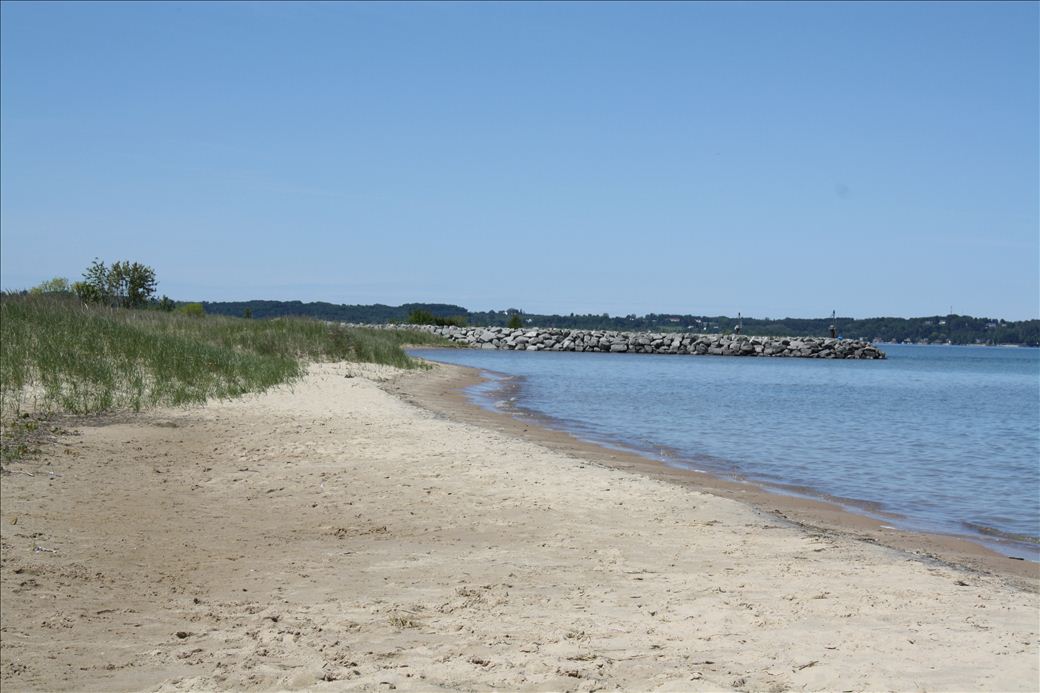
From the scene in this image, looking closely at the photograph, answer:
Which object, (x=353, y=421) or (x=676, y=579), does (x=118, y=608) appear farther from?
(x=353, y=421)

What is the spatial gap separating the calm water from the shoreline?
1.31 feet

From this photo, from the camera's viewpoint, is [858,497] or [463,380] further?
[463,380]

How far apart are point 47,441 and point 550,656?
8058 millimetres

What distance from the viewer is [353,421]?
48.0ft

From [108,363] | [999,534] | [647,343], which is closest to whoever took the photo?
[999,534]

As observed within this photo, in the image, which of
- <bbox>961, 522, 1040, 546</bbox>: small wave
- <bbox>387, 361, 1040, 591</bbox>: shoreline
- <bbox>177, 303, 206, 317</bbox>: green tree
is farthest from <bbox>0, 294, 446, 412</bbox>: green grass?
<bbox>961, 522, 1040, 546</bbox>: small wave

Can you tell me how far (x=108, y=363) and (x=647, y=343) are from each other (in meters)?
66.9

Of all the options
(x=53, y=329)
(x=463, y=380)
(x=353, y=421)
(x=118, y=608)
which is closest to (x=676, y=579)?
(x=118, y=608)

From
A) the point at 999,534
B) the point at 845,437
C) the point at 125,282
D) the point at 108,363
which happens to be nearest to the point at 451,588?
the point at 999,534

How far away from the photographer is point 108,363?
1686 cm

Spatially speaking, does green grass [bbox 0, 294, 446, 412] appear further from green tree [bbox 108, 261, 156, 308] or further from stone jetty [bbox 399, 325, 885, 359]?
stone jetty [bbox 399, 325, 885, 359]

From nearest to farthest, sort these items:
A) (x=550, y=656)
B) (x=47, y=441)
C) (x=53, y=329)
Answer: (x=550, y=656)
(x=47, y=441)
(x=53, y=329)

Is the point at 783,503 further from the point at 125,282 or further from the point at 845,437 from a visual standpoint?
the point at 125,282

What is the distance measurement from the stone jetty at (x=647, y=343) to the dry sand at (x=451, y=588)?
2708 inches
